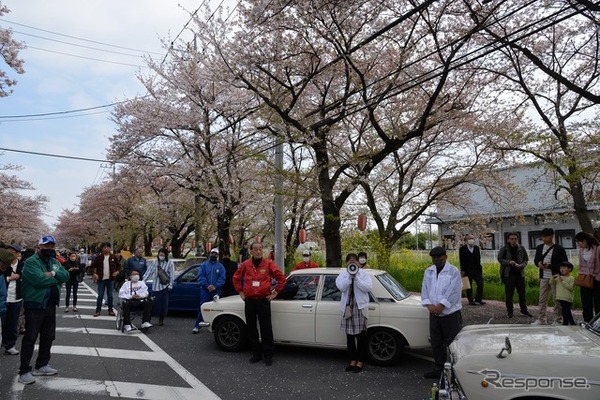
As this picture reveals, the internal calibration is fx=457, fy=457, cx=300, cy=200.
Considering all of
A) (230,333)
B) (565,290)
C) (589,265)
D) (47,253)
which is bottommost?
(230,333)

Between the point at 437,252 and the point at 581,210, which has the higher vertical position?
the point at 581,210

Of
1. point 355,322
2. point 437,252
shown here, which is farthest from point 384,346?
point 437,252

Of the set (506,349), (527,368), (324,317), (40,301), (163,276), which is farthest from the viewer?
(163,276)

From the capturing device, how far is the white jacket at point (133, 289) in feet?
32.3

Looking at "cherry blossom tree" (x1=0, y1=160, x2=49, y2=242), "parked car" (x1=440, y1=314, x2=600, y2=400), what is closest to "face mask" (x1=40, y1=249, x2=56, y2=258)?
"parked car" (x1=440, y1=314, x2=600, y2=400)

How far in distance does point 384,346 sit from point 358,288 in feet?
3.47

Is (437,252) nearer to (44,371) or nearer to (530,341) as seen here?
(530,341)

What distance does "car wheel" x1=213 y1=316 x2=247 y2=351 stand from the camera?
7879mm

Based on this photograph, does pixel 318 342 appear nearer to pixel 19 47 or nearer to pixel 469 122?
pixel 469 122

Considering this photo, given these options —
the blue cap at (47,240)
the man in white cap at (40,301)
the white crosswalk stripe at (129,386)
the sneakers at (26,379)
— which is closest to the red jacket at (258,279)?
the white crosswalk stripe at (129,386)

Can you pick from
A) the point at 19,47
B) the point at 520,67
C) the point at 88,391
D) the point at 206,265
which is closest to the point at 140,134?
the point at 19,47

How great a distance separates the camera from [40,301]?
6129mm

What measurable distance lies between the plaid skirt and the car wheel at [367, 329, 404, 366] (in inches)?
17.3

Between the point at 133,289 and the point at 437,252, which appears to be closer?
the point at 437,252
